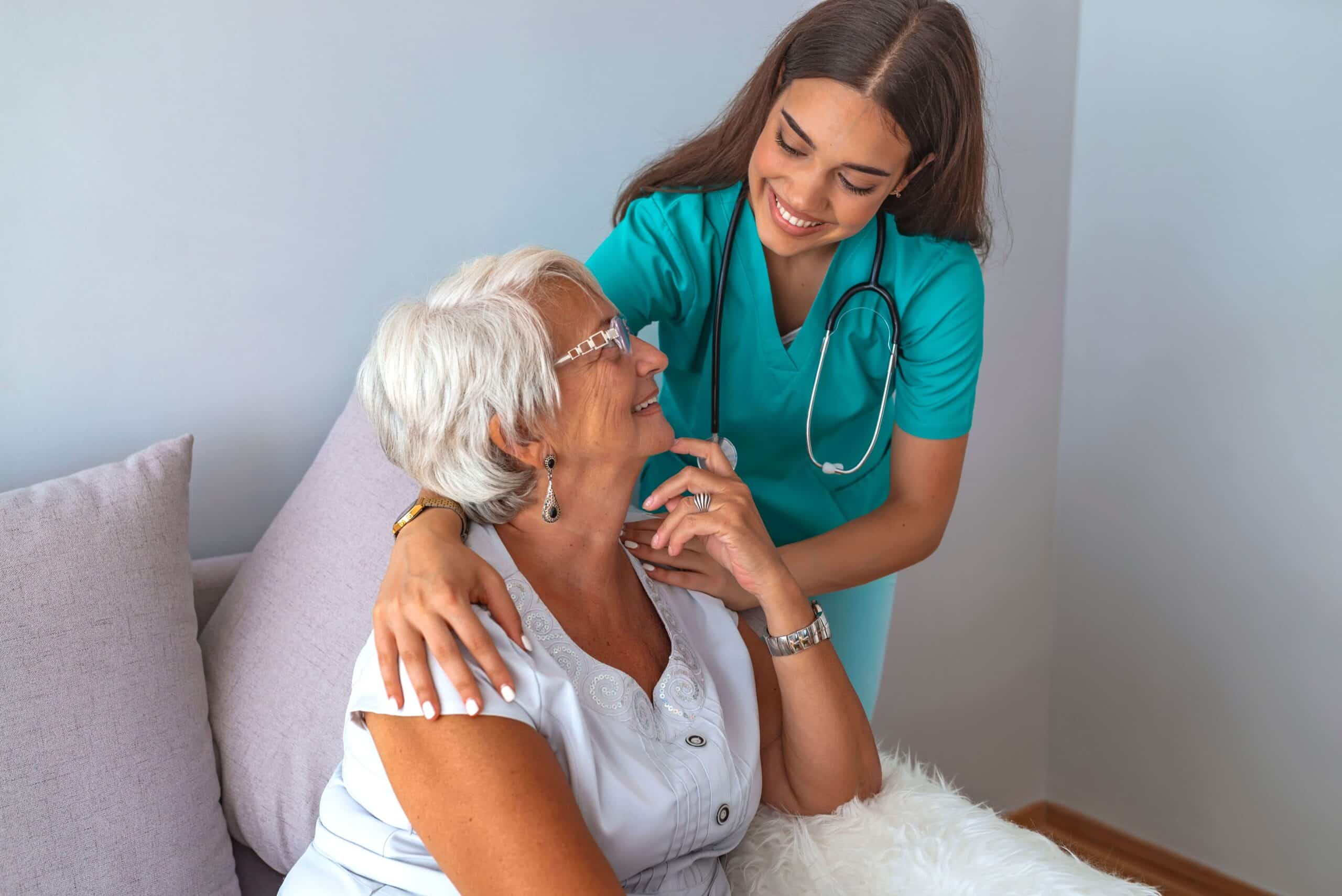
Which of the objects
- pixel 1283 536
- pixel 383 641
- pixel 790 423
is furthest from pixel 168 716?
pixel 1283 536

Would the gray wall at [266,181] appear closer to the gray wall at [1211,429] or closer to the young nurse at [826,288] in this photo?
the young nurse at [826,288]

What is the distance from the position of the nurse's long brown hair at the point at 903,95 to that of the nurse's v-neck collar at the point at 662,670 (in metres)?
0.62

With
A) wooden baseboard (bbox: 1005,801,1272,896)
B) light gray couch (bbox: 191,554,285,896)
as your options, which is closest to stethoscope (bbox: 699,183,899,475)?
light gray couch (bbox: 191,554,285,896)

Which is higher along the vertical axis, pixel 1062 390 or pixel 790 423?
pixel 790 423

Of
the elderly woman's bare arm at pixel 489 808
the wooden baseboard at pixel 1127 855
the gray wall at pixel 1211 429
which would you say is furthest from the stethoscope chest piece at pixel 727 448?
the wooden baseboard at pixel 1127 855

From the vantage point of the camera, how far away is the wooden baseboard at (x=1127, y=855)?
8.35ft

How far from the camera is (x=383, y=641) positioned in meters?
1.08

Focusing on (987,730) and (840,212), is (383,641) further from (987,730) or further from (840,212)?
(987,730)

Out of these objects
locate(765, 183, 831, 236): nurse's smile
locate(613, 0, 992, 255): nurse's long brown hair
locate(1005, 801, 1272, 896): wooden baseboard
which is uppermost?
locate(613, 0, 992, 255): nurse's long brown hair

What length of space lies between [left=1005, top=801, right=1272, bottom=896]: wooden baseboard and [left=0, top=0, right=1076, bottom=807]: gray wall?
1.80 metres

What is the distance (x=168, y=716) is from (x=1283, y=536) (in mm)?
Result: 2120

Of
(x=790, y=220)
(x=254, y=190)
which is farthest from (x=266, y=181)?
(x=790, y=220)

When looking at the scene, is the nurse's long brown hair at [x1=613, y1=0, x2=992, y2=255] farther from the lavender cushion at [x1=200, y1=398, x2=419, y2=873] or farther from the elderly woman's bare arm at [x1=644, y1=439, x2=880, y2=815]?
the lavender cushion at [x1=200, y1=398, x2=419, y2=873]

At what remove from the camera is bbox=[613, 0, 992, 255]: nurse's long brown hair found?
4.33ft
